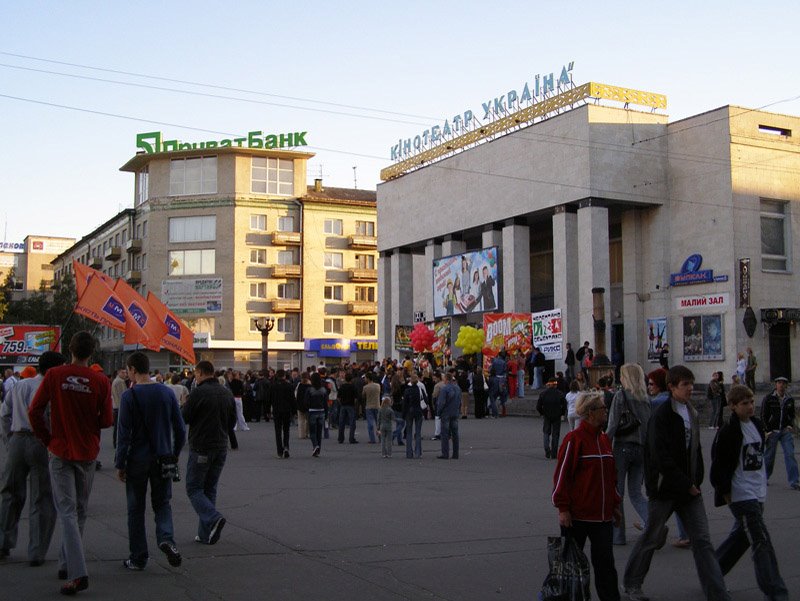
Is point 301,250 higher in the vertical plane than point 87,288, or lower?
higher

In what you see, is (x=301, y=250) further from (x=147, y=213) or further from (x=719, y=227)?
(x=719, y=227)

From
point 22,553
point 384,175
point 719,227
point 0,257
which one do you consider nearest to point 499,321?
point 719,227

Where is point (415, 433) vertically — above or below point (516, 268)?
below

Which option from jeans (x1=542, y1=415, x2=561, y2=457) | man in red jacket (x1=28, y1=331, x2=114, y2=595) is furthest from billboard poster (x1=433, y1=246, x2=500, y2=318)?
man in red jacket (x1=28, y1=331, x2=114, y2=595)

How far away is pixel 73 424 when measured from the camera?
7520 mm

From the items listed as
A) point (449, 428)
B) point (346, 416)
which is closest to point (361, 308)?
point (346, 416)

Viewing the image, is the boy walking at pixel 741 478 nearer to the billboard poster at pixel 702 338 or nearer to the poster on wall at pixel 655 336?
the billboard poster at pixel 702 338

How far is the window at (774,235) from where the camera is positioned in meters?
38.2

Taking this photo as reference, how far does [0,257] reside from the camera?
129000mm

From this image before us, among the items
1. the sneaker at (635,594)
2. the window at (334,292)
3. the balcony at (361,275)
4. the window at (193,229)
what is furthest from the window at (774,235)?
the window at (193,229)

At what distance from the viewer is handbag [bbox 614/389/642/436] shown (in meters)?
9.92

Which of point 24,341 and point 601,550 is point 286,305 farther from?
point 601,550

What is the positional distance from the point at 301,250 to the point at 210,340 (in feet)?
32.2

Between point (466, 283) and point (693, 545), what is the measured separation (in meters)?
40.0
